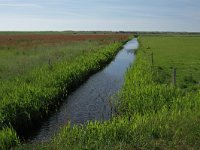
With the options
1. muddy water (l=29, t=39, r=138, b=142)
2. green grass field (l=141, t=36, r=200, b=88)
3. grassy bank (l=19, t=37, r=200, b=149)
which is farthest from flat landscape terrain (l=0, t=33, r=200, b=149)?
green grass field (l=141, t=36, r=200, b=88)

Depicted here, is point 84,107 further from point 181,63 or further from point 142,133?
point 181,63

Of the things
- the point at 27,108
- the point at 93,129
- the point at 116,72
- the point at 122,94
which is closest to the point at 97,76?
the point at 116,72

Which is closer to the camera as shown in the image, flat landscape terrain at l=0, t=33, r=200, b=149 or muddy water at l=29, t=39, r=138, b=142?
flat landscape terrain at l=0, t=33, r=200, b=149

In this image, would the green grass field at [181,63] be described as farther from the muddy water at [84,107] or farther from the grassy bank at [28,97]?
the grassy bank at [28,97]

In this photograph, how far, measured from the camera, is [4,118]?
1412cm

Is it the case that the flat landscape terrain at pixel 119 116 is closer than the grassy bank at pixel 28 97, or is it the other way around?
the flat landscape terrain at pixel 119 116

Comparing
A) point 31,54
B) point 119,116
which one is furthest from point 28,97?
point 31,54

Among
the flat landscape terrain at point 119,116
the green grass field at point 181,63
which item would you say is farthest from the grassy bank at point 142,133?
the green grass field at point 181,63

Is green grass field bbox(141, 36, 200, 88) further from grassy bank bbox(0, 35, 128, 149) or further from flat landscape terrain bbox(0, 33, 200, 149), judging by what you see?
grassy bank bbox(0, 35, 128, 149)

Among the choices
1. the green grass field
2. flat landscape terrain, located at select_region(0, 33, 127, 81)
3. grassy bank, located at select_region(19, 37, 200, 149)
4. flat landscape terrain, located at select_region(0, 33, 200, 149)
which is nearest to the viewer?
grassy bank, located at select_region(19, 37, 200, 149)

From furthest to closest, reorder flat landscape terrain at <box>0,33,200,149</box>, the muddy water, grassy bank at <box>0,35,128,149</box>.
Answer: the muddy water, grassy bank at <box>0,35,128,149</box>, flat landscape terrain at <box>0,33,200,149</box>

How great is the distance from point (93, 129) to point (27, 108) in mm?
4816

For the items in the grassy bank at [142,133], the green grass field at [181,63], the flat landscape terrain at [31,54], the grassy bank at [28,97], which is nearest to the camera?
the grassy bank at [142,133]

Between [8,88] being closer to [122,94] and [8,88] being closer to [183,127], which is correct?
[122,94]
